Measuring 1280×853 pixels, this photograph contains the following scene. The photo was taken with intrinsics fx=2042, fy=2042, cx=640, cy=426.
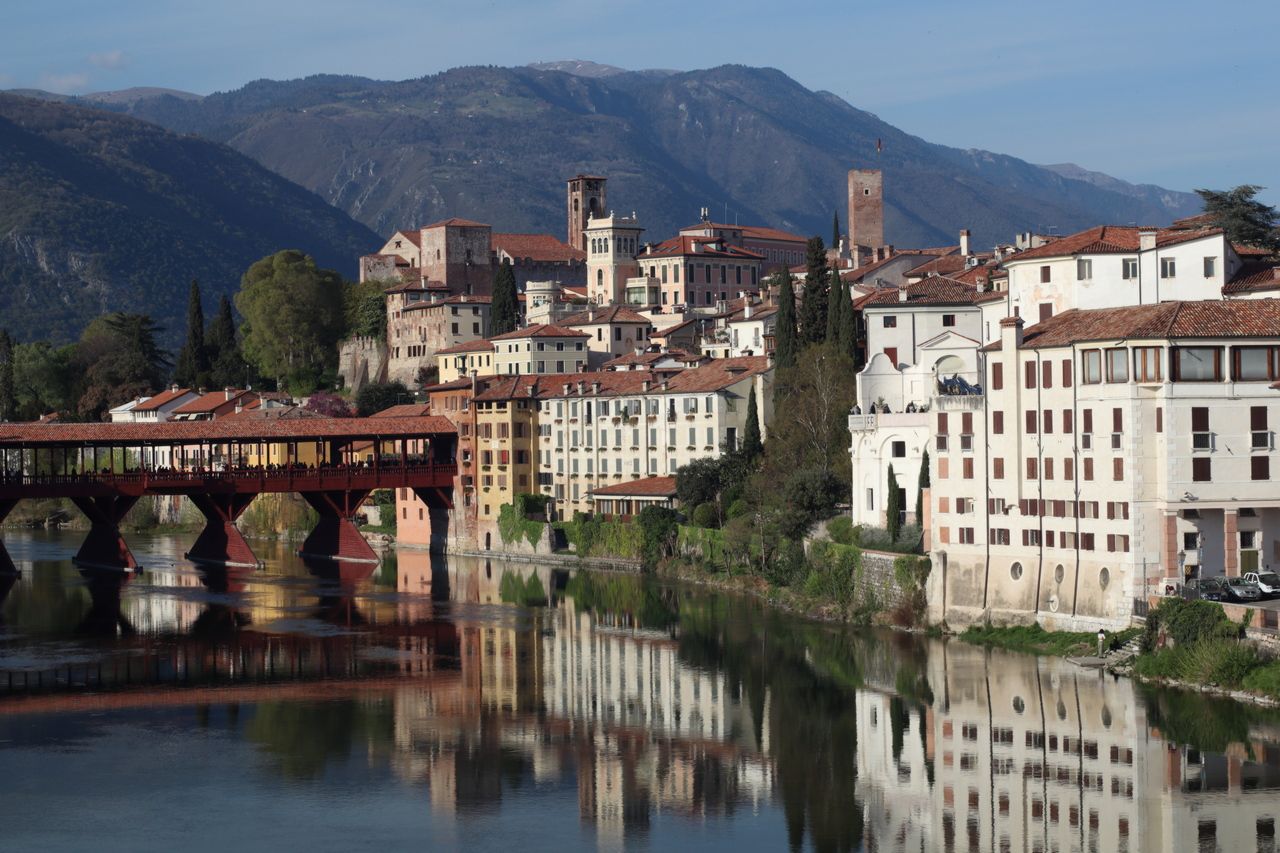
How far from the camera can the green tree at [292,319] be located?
135 metres

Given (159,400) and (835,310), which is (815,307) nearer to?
(835,310)

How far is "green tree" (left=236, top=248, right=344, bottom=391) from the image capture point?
135125 millimetres

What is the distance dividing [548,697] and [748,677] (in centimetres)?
527

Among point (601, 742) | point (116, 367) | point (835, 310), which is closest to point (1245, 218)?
point (835, 310)

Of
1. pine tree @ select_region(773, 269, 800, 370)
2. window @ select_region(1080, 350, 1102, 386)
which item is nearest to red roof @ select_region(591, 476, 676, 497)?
pine tree @ select_region(773, 269, 800, 370)

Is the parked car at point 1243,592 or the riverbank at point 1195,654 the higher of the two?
the parked car at point 1243,592

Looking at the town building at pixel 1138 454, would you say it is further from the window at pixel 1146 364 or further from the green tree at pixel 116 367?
the green tree at pixel 116 367

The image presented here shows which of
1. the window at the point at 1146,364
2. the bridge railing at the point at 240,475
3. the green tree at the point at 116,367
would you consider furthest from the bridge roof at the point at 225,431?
the window at the point at 1146,364

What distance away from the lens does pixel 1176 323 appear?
49531 millimetres

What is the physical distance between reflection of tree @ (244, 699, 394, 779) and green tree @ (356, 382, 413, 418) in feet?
228

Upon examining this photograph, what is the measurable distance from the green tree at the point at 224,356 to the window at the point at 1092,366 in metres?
→ 89.9

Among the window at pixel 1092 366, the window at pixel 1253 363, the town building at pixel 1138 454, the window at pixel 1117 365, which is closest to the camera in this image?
the town building at pixel 1138 454

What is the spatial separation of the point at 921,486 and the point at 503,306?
65.6 m

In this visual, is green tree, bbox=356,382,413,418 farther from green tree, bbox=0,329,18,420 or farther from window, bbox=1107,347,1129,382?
window, bbox=1107,347,1129,382
